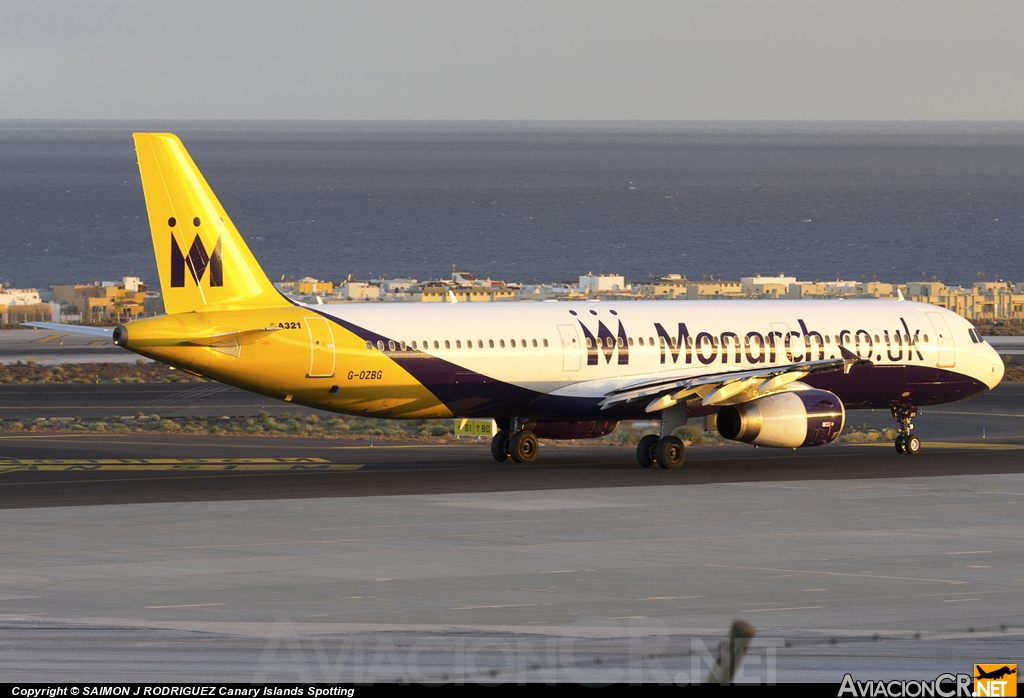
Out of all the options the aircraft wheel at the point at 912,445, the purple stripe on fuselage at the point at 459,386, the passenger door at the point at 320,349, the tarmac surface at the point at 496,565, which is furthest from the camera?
the aircraft wheel at the point at 912,445

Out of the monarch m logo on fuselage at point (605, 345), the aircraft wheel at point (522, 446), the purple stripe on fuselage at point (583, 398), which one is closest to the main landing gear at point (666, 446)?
the purple stripe on fuselage at point (583, 398)

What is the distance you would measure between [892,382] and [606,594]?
24.6 m

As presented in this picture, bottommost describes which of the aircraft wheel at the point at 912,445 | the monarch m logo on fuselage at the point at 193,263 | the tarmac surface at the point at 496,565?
the tarmac surface at the point at 496,565

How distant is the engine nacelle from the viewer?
40281 mm

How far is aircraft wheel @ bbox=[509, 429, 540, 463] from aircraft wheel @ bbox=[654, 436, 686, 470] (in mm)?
3381

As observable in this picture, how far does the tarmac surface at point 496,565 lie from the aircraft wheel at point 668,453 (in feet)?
1.70

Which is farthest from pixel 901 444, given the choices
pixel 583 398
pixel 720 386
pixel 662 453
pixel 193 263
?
pixel 193 263

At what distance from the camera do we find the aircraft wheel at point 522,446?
140ft

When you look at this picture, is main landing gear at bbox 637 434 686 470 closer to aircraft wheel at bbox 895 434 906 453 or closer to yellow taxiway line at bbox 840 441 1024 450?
aircraft wheel at bbox 895 434 906 453

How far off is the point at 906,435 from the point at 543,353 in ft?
36.3

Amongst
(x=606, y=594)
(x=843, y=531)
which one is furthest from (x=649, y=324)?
(x=606, y=594)

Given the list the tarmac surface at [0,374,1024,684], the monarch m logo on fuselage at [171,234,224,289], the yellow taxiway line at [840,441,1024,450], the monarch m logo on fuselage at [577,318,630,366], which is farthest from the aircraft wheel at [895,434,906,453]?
the monarch m logo on fuselage at [171,234,224,289]

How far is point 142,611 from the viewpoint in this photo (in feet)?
69.2

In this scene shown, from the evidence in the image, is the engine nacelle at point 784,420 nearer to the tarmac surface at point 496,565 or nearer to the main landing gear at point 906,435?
the tarmac surface at point 496,565
